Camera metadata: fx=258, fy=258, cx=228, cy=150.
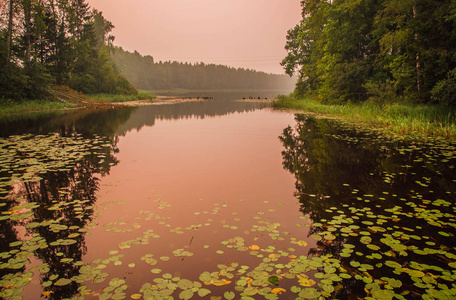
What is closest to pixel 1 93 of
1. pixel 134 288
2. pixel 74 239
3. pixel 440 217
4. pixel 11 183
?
pixel 11 183

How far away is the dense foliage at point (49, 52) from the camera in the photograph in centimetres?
2825

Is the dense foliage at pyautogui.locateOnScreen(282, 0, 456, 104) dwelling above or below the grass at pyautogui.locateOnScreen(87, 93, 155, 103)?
above

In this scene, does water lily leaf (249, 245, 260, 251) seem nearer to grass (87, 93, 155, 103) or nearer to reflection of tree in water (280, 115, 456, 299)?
reflection of tree in water (280, 115, 456, 299)

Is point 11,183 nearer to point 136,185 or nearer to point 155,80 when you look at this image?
point 136,185

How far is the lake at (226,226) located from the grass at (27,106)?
19.1 metres

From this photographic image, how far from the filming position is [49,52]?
148ft

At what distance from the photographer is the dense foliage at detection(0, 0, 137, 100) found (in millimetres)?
28247

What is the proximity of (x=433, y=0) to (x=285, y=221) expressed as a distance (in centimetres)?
2008

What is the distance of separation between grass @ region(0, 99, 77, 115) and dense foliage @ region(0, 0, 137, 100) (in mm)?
985

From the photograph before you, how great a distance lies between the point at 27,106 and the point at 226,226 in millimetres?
30688

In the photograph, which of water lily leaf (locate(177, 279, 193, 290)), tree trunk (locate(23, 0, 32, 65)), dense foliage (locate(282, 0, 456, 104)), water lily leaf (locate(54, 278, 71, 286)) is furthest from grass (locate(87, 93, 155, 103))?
water lily leaf (locate(177, 279, 193, 290))

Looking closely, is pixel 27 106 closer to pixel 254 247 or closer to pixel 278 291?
pixel 254 247

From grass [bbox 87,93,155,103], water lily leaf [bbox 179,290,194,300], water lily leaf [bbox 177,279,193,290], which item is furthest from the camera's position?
grass [bbox 87,93,155,103]

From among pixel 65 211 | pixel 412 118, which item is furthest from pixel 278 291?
pixel 412 118
